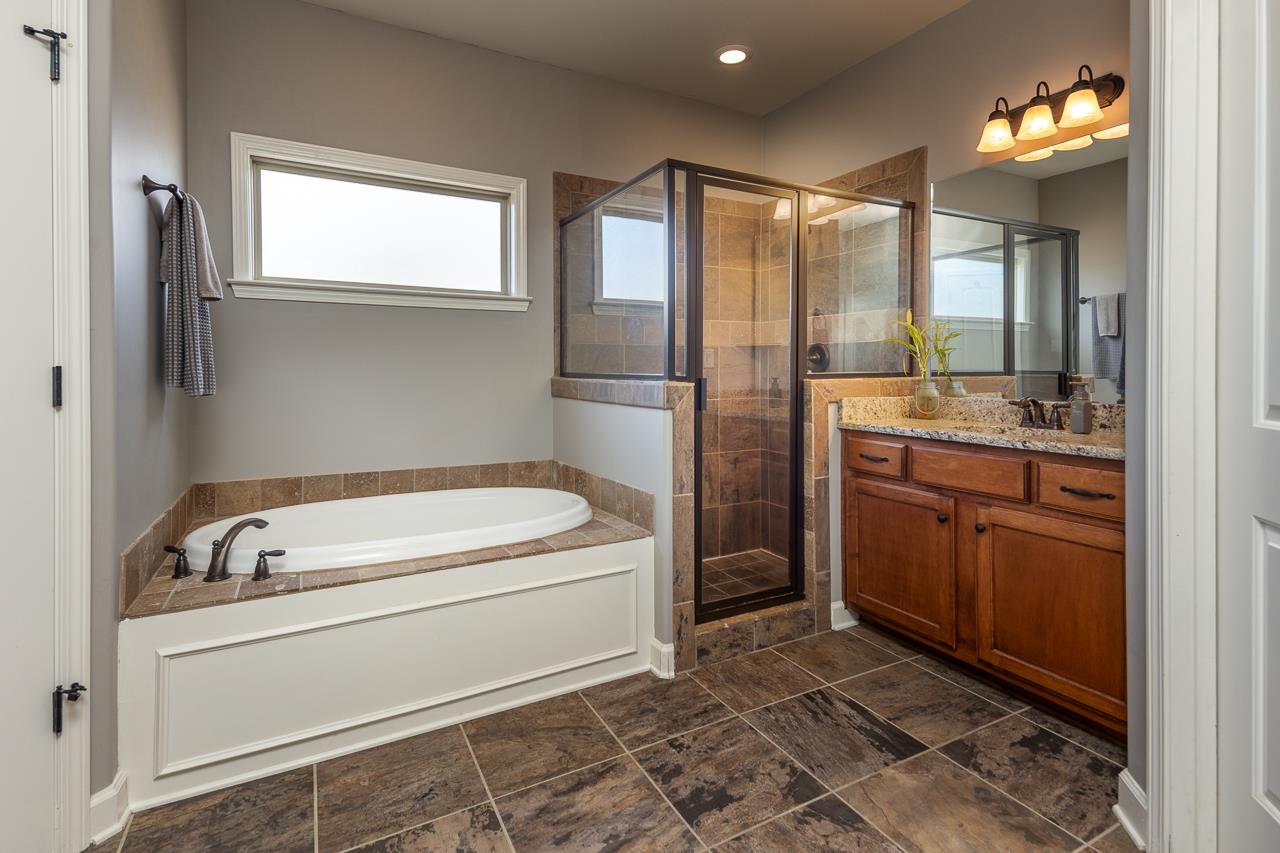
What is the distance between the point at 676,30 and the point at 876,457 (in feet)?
7.08

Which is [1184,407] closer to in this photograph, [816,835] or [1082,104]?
[816,835]

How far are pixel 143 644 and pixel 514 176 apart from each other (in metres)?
2.51

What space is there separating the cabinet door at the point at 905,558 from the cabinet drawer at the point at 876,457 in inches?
2.3

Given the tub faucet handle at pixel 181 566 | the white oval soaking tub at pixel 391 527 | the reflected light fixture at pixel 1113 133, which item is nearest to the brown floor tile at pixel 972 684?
the white oval soaking tub at pixel 391 527

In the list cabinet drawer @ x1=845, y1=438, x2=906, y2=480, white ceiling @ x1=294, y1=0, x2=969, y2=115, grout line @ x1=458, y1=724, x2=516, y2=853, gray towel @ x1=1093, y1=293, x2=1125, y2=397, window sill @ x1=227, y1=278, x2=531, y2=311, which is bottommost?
grout line @ x1=458, y1=724, x2=516, y2=853

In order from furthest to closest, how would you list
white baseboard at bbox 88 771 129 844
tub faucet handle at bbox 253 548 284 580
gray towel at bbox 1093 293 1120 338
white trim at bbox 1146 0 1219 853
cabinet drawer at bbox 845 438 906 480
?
cabinet drawer at bbox 845 438 906 480 → gray towel at bbox 1093 293 1120 338 → tub faucet handle at bbox 253 548 284 580 → white baseboard at bbox 88 771 129 844 → white trim at bbox 1146 0 1219 853

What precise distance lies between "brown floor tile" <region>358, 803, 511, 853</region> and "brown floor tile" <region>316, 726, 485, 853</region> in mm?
31

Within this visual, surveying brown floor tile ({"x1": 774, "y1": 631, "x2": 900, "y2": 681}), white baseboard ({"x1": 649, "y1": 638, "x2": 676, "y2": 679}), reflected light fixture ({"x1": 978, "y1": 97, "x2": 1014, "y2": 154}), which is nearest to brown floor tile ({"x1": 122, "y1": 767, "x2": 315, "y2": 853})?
white baseboard ({"x1": 649, "y1": 638, "x2": 676, "y2": 679})

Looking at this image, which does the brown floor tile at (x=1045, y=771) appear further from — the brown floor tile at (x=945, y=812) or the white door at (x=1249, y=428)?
the white door at (x=1249, y=428)

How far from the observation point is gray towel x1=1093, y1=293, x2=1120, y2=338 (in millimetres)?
2262

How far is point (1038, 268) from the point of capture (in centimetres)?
253

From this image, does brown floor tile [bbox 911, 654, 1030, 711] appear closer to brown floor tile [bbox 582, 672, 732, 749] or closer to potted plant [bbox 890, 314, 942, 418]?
brown floor tile [bbox 582, 672, 732, 749]

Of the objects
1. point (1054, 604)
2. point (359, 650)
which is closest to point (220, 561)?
point (359, 650)

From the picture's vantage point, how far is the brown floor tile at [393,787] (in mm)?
1611
